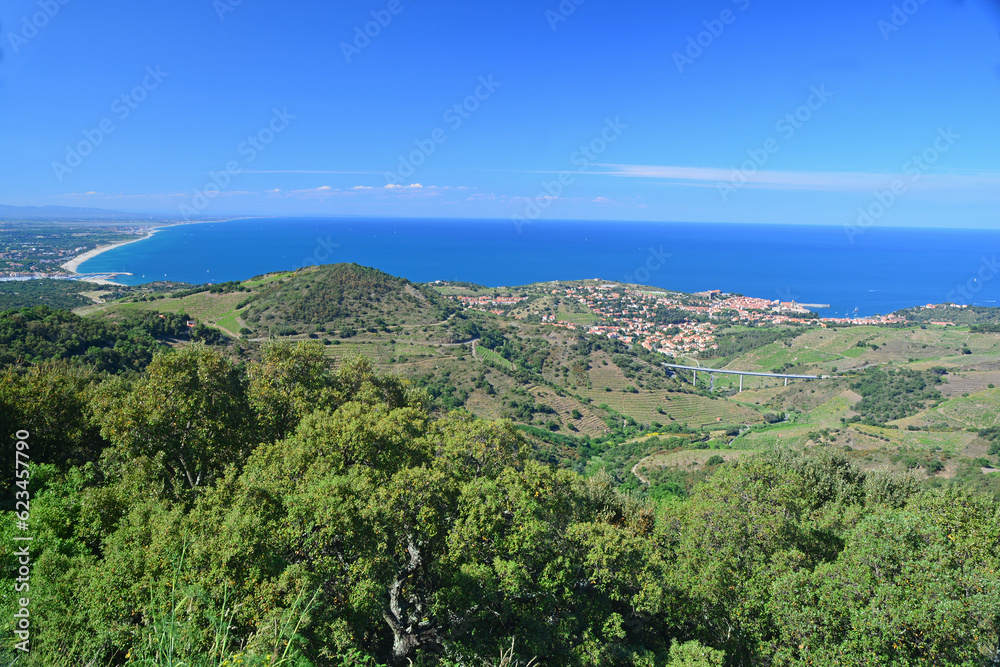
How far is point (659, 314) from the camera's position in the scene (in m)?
116

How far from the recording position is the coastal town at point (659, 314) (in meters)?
99.8

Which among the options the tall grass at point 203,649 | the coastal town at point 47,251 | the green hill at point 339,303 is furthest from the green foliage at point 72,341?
the coastal town at point 47,251

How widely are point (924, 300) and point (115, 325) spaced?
189 m

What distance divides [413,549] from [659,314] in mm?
113566

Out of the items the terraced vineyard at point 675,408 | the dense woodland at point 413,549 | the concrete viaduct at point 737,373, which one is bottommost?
the terraced vineyard at point 675,408

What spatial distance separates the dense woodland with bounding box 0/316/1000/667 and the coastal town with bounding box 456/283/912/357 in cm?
7969

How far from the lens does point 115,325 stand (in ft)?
136

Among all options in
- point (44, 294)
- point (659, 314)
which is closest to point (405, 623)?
point (44, 294)

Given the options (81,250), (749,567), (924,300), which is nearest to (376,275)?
(749,567)

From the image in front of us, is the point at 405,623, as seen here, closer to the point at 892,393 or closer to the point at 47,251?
the point at 892,393

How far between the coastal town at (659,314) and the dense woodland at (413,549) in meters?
79.7

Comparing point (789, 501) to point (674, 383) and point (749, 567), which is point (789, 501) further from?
point (674, 383)

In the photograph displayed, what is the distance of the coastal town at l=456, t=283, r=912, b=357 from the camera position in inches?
3930

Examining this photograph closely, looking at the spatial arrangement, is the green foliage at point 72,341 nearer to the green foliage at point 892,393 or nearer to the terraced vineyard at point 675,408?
the terraced vineyard at point 675,408
